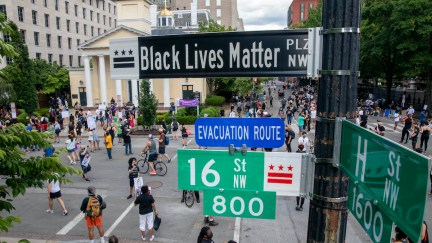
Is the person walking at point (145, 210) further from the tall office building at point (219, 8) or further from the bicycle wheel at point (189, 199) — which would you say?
the tall office building at point (219, 8)

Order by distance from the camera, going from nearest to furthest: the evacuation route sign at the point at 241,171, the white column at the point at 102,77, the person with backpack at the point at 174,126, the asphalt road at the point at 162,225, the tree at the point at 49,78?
the evacuation route sign at the point at 241,171 < the asphalt road at the point at 162,225 < the person with backpack at the point at 174,126 < the white column at the point at 102,77 < the tree at the point at 49,78

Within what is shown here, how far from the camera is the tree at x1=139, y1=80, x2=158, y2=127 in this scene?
993 inches

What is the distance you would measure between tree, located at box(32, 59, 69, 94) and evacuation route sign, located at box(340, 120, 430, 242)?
45.5m

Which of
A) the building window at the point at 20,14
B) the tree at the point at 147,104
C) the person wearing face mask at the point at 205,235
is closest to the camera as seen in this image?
the person wearing face mask at the point at 205,235

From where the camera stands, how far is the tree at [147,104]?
993 inches

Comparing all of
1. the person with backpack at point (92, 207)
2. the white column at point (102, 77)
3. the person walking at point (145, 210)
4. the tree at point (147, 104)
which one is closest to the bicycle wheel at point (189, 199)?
the person walking at point (145, 210)

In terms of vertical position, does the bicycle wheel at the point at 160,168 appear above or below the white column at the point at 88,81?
below

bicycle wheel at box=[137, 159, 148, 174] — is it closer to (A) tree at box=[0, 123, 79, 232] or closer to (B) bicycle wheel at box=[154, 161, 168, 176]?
(B) bicycle wheel at box=[154, 161, 168, 176]

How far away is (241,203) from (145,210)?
6.31m

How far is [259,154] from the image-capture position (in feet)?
9.45

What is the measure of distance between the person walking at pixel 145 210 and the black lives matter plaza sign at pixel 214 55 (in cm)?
609

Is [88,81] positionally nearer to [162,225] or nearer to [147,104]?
[147,104]

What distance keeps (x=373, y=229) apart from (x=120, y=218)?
31.8 ft

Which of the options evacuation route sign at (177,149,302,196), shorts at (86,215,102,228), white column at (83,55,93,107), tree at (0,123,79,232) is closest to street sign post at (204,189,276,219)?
evacuation route sign at (177,149,302,196)
